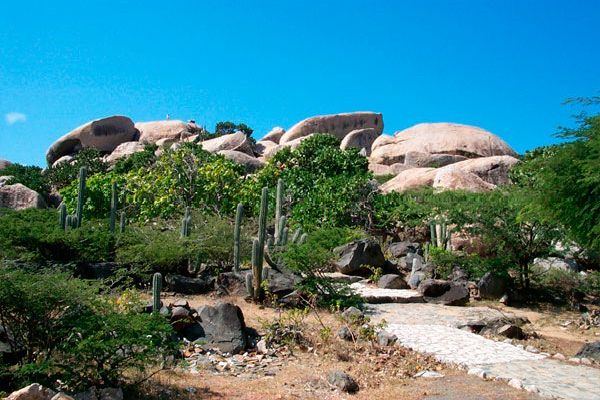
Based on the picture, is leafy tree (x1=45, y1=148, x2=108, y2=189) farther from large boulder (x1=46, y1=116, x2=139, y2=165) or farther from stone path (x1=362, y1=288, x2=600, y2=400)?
stone path (x1=362, y1=288, x2=600, y2=400)

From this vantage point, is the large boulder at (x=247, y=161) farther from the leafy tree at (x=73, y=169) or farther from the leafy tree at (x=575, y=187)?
the leafy tree at (x=575, y=187)

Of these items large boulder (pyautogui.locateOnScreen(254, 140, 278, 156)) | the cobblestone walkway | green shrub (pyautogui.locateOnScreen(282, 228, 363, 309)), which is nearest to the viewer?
the cobblestone walkway

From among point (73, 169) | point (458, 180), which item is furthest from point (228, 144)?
point (458, 180)

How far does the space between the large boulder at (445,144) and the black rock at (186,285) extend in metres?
25.3

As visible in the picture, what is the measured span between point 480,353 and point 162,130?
40074mm

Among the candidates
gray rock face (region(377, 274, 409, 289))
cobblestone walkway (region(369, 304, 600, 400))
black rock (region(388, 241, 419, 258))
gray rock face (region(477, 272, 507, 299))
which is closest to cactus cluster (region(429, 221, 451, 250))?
black rock (region(388, 241, 419, 258))

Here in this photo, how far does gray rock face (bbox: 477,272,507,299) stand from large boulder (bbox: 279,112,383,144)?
33598 millimetres

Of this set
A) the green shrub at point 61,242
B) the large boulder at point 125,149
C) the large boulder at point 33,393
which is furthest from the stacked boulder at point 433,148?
the large boulder at point 33,393

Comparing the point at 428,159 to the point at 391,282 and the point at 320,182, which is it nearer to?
the point at 320,182

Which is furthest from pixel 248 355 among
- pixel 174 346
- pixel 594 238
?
pixel 594 238

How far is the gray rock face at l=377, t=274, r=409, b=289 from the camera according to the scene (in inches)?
598

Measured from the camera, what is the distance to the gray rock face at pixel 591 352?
30.2 feet

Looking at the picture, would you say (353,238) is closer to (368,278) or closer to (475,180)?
(368,278)

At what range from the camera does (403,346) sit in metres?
9.55
